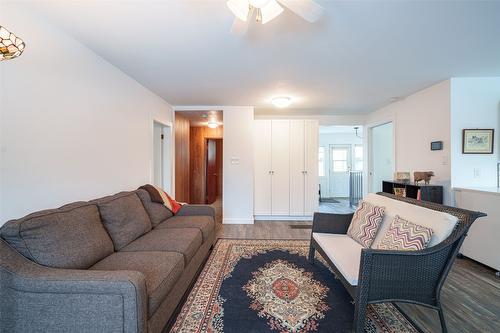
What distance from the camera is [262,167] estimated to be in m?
4.59

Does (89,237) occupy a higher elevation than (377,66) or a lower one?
lower

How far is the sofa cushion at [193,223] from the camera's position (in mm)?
2514

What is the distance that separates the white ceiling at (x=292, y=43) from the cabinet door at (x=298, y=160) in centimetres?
127

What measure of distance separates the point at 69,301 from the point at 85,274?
0.14 m

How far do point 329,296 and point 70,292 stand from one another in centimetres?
192

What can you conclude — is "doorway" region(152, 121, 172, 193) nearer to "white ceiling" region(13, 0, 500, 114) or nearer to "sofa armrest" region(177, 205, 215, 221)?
"white ceiling" region(13, 0, 500, 114)

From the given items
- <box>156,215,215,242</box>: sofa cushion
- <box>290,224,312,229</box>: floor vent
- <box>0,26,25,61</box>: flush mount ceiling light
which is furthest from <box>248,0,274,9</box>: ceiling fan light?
<box>290,224,312,229</box>: floor vent

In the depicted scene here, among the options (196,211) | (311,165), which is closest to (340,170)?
(311,165)

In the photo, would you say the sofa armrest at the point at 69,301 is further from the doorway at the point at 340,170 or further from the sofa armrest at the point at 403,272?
the doorway at the point at 340,170

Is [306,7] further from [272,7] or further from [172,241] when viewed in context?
[172,241]

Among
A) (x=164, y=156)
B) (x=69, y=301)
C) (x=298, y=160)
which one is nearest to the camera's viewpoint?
(x=69, y=301)

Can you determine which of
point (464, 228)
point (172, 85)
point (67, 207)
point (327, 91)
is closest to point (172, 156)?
point (172, 85)

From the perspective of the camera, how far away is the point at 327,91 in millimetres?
3453

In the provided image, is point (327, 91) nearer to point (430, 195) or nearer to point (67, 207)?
point (430, 195)
